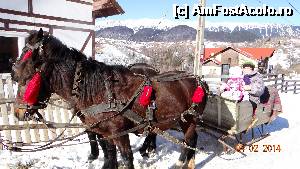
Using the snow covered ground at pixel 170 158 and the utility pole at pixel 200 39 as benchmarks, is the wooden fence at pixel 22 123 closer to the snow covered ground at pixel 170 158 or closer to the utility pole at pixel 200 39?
the snow covered ground at pixel 170 158

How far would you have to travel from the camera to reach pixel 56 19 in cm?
1352

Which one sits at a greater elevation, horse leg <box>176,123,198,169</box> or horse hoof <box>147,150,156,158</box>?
horse leg <box>176,123,198,169</box>

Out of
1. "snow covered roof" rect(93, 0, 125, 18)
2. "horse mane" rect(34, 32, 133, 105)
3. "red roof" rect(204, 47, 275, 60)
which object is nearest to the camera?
"horse mane" rect(34, 32, 133, 105)

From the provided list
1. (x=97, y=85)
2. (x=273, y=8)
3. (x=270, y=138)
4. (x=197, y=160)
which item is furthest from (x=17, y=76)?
(x=273, y=8)

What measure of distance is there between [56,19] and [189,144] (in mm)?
9528

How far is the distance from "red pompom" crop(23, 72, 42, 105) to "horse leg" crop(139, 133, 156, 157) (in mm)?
3089

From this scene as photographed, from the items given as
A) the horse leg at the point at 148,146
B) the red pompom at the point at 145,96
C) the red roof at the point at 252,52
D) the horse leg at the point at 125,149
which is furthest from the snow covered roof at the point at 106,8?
the red roof at the point at 252,52

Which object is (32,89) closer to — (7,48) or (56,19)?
(56,19)

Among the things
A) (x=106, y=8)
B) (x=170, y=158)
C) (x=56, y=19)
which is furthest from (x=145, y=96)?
(x=106, y=8)

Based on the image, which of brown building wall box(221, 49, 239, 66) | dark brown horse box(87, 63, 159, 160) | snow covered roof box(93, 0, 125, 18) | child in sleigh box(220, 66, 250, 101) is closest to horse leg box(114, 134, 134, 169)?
dark brown horse box(87, 63, 159, 160)

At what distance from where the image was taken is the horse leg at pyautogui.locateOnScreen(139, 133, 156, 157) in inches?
268

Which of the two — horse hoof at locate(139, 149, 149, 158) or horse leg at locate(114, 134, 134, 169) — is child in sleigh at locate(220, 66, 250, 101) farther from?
horse leg at locate(114, 134, 134, 169)

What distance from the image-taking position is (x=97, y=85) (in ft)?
15.1

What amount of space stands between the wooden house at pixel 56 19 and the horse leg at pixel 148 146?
7.61 m
